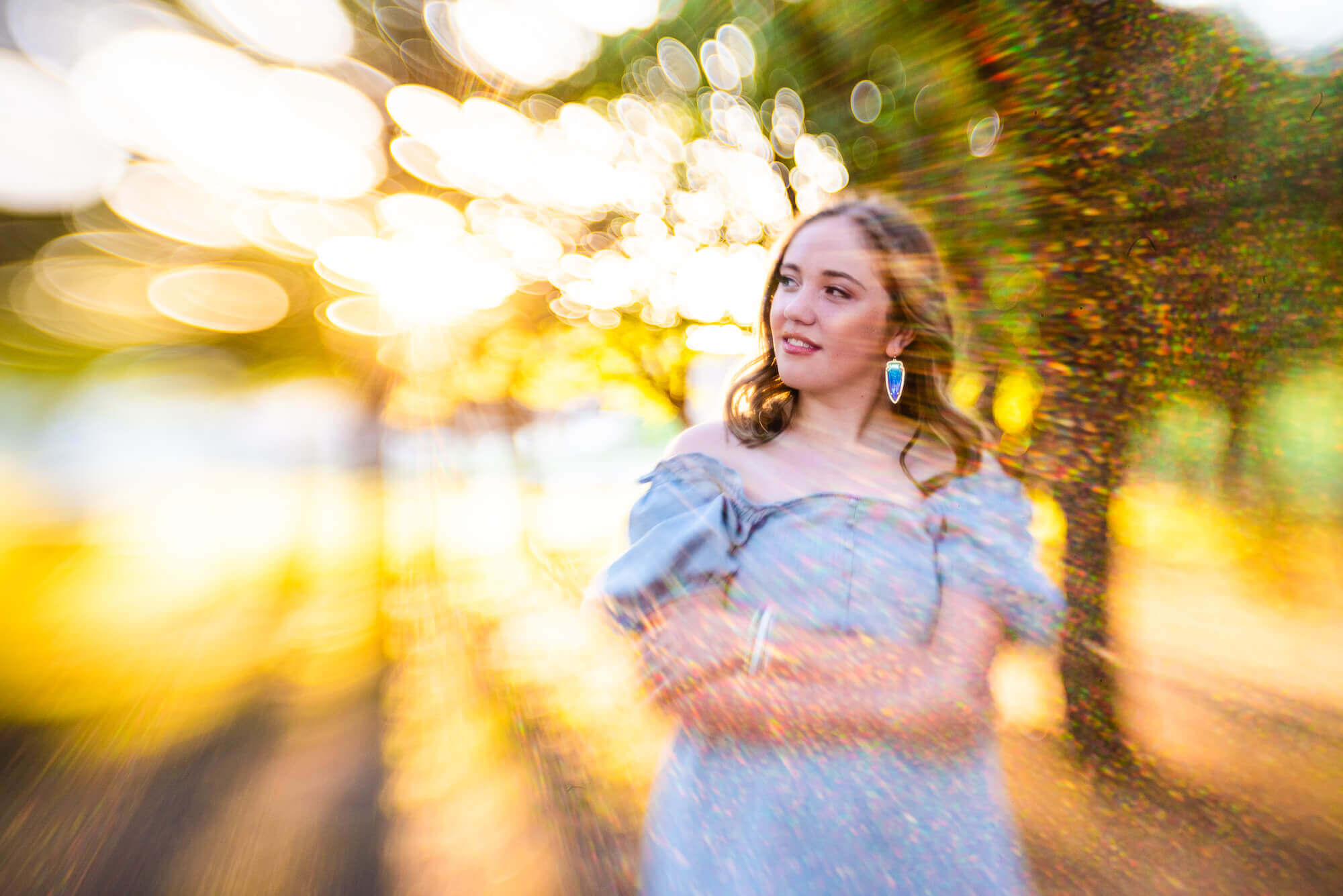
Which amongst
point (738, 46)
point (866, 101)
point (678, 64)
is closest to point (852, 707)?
point (866, 101)

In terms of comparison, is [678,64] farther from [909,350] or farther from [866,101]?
[909,350]

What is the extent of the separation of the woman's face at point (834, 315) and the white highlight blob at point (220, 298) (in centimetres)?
346

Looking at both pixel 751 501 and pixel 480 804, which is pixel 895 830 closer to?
pixel 751 501

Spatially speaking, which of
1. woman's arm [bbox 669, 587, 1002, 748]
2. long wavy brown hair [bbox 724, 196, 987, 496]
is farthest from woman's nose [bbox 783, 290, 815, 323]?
woman's arm [bbox 669, 587, 1002, 748]

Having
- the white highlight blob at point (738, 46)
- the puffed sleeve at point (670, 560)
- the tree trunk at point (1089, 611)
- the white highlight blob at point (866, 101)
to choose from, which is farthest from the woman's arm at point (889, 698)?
the white highlight blob at point (738, 46)

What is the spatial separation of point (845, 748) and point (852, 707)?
0.12 meters

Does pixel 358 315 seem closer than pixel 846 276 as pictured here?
No

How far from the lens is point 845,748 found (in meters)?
1.47

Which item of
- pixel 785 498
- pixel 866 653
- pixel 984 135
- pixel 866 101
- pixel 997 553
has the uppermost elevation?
pixel 866 101

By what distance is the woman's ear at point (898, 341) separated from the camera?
184 cm

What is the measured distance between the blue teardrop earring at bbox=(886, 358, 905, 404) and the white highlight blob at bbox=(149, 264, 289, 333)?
3694 mm

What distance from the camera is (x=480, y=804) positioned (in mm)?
3715

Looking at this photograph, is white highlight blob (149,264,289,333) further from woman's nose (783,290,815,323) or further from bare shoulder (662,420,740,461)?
woman's nose (783,290,815,323)

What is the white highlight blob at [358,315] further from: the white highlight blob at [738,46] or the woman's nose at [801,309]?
the woman's nose at [801,309]
